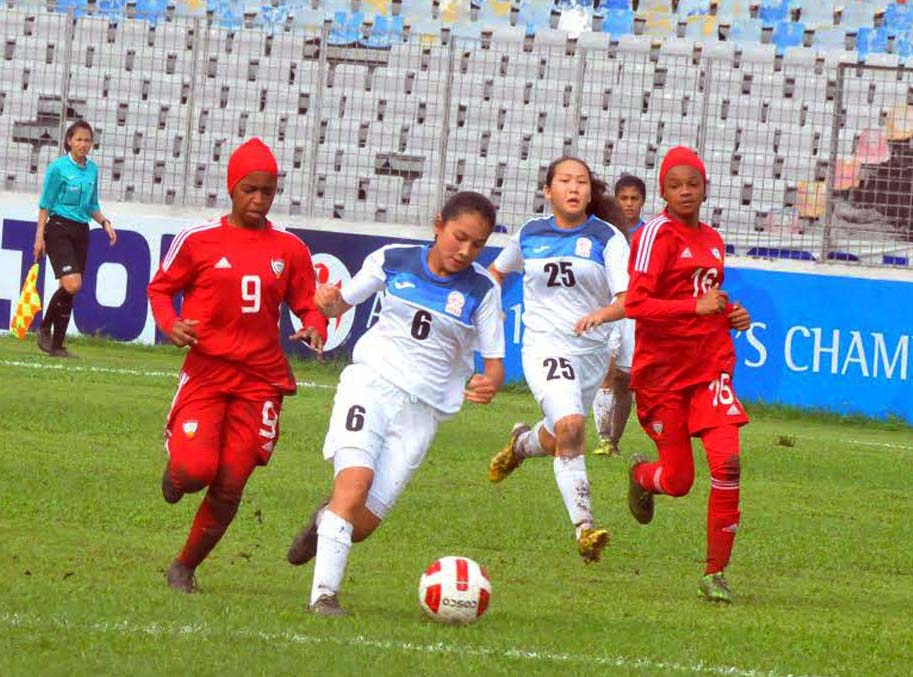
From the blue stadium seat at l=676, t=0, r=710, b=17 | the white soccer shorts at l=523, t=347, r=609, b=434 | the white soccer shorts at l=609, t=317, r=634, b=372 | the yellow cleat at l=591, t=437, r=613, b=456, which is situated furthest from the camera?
the blue stadium seat at l=676, t=0, r=710, b=17

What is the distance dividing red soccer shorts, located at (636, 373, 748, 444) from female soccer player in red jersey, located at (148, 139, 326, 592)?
1915 millimetres

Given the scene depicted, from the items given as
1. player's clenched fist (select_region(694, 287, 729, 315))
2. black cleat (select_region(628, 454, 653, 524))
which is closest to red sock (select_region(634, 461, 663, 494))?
black cleat (select_region(628, 454, 653, 524))

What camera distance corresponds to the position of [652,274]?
8602mm

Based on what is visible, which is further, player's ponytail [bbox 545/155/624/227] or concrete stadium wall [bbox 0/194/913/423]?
concrete stadium wall [bbox 0/194/913/423]

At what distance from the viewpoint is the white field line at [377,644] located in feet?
21.0

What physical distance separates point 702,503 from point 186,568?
5.19 metres

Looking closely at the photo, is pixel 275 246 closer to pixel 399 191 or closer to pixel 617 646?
pixel 617 646

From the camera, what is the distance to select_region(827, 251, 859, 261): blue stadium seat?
1980 cm

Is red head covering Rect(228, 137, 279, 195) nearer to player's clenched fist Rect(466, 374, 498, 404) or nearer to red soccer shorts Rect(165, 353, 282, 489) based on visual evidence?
red soccer shorts Rect(165, 353, 282, 489)

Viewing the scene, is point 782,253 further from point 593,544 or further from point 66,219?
point 593,544

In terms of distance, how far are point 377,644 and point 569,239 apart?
4174 mm

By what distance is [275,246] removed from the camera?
25.3ft

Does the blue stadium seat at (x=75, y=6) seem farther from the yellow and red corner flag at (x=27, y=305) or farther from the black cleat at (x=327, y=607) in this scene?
the black cleat at (x=327, y=607)

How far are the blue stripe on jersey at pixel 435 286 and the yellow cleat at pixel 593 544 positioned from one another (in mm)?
1568
